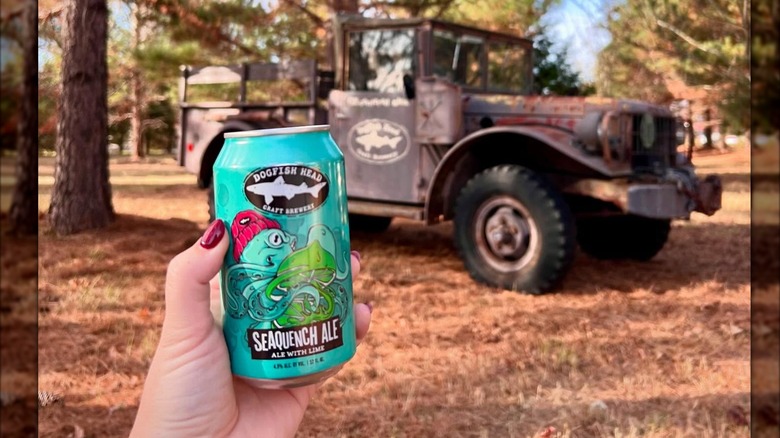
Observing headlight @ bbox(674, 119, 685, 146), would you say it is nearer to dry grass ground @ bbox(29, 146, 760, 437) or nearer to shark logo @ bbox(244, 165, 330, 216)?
dry grass ground @ bbox(29, 146, 760, 437)

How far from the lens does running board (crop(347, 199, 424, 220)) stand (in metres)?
5.08

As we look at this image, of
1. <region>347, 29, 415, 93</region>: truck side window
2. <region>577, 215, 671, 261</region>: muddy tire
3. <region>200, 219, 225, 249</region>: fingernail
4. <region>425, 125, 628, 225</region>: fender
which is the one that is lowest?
<region>577, 215, 671, 261</region>: muddy tire

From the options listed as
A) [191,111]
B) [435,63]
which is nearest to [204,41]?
[191,111]

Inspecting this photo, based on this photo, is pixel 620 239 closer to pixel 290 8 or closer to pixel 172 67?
pixel 290 8

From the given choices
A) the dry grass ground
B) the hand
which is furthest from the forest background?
the hand

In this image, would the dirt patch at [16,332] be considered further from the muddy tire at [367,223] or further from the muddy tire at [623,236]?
the muddy tire at [367,223]

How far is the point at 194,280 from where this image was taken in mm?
1153

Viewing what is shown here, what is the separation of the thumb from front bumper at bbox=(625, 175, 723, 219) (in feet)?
11.2

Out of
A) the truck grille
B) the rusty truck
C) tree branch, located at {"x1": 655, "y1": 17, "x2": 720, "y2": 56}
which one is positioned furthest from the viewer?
tree branch, located at {"x1": 655, "y1": 17, "x2": 720, "y2": 56}

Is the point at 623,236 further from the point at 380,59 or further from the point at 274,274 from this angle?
the point at 274,274

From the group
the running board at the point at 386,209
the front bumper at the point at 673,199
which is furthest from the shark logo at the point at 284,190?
the running board at the point at 386,209

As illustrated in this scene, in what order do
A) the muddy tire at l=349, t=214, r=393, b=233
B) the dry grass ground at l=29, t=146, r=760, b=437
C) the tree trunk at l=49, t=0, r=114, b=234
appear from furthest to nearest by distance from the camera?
1. the muddy tire at l=349, t=214, r=393, b=233
2. the tree trunk at l=49, t=0, r=114, b=234
3. the dry grass ground at l=29, t=146, r=760, b=437

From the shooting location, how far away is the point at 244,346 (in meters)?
1.20

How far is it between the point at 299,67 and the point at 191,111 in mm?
1322
